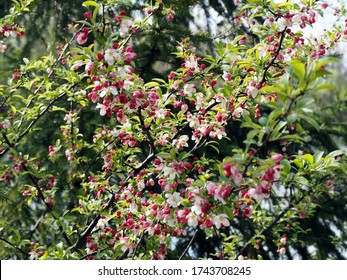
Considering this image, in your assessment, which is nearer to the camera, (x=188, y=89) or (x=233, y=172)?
(x=233, y=172)

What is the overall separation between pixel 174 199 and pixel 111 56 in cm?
52

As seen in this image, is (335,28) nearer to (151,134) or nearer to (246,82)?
(246,82)

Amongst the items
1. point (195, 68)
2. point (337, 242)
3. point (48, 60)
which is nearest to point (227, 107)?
point (195, 68)

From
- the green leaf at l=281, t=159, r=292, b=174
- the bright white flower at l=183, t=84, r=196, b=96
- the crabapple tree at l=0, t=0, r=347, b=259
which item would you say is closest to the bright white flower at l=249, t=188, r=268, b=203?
the crabapple tree at l=0, t=0, r=347, b=259

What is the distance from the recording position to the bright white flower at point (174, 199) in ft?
5.35

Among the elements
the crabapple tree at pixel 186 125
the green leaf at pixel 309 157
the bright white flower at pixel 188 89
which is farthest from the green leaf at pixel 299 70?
the bright white flower at pixel 188 89

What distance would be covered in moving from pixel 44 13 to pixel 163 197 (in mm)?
2533

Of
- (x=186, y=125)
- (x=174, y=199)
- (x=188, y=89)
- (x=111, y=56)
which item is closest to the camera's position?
(x=111, y=56)

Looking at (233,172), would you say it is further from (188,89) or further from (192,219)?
(188,89)

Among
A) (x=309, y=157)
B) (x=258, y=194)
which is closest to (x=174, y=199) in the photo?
(x=258, y=194)

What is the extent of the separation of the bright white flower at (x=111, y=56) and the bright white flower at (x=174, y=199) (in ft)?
1.59

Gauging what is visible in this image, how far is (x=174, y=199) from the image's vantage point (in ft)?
5.38

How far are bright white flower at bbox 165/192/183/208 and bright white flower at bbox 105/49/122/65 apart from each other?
0.48 m

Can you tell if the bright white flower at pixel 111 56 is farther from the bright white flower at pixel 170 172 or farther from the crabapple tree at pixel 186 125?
the bright white flower at pixel 170 172
